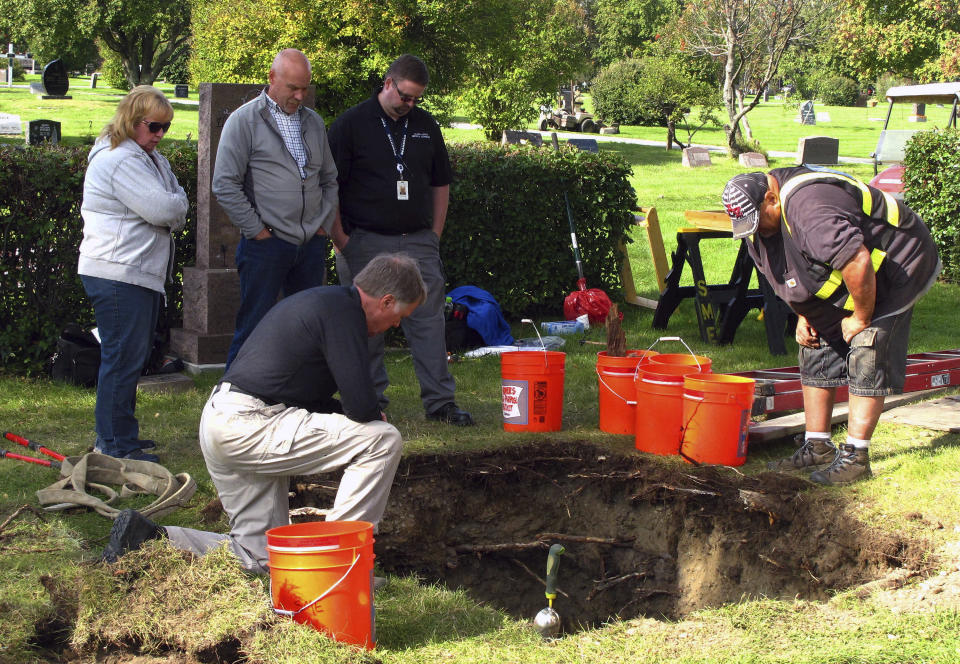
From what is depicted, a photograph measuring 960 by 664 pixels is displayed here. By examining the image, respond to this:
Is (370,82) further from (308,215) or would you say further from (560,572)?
(560,572)

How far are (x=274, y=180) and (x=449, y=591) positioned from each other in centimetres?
293

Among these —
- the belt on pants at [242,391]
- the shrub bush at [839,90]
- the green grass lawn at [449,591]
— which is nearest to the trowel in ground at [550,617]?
the green grass lawn at [449,591]

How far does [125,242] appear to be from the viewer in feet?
17.7

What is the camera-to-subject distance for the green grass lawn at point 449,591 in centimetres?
346

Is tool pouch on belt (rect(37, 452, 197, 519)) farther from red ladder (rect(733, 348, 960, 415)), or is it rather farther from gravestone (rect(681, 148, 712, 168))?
gravestone (rect(681, 148, 712, 168))

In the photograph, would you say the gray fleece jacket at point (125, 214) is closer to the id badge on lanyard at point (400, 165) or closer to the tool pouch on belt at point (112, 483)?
the tool pouch on belt at point (112, 483)

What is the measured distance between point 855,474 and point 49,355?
19.6ft

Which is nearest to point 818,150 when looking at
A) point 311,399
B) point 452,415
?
point 452,415

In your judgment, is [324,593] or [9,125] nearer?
[324,593]

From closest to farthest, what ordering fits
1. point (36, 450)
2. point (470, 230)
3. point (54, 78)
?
point (36, 450)
point (470, 230)
point (54, 78)

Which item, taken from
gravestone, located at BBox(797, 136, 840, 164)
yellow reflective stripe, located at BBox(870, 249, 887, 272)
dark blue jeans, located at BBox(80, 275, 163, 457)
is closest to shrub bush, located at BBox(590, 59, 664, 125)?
gravestone, located at BBox(797, 136, 840, 164)

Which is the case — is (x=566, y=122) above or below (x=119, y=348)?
above

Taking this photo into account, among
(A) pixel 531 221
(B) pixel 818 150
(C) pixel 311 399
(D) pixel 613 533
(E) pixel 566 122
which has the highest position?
(E) pixel 566 122

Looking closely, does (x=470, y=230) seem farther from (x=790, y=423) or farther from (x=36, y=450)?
(x=36, y=450)
